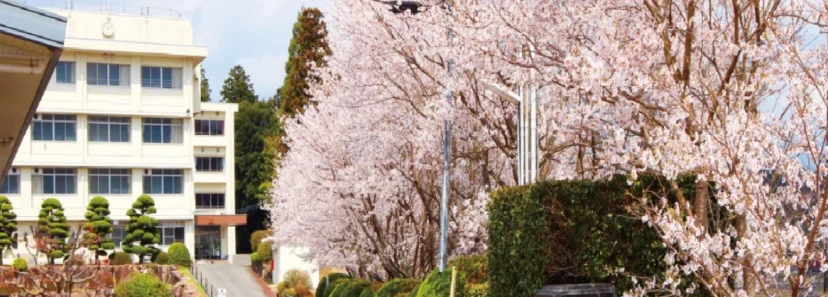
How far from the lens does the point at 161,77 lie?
59031mm

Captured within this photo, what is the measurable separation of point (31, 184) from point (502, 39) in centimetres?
4648

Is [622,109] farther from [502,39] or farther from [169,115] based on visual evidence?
[169,115]

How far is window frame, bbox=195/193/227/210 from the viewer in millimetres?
70750

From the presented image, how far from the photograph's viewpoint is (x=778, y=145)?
989 centimetres

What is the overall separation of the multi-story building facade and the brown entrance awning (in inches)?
202

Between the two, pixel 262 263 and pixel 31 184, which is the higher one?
pixel 31 184

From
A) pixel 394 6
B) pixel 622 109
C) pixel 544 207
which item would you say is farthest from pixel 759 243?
pixel 394 6

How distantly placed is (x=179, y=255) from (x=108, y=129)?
336 inches

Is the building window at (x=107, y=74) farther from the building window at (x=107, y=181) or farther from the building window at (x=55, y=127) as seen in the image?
the building window at (x=107, y=181)

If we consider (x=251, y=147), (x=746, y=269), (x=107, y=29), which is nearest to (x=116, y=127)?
(x=107, y=29)

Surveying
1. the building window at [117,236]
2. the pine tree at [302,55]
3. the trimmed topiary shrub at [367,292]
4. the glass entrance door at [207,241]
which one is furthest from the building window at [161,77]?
the trimmed topiary shrub at [367,292]

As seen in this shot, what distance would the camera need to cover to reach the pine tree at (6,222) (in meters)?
52.5

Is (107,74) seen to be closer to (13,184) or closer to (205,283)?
(13,184)

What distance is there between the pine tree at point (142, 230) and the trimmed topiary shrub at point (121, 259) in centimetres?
37
